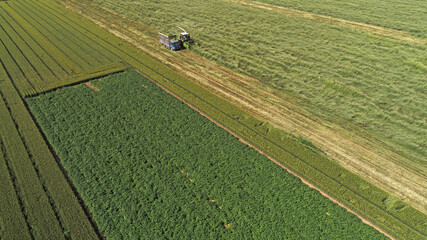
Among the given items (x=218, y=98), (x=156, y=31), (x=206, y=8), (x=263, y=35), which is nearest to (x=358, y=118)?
(x=218, y=98)

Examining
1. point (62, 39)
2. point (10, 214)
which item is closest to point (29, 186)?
A: point (10, 214)

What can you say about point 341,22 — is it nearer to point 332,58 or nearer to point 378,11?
point 378,11

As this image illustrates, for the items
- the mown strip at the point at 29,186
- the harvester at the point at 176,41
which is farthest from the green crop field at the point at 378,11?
the mown strip at the point at 29,186

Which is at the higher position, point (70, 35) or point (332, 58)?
point (70, 35)

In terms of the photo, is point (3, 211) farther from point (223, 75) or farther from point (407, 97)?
point (407, 97)

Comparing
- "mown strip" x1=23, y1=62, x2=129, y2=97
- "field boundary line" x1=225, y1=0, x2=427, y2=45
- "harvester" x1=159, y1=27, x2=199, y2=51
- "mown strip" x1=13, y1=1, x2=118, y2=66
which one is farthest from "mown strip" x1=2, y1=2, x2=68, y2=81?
"field boundary line" x1=225, y1=0, x2=427, y2=45

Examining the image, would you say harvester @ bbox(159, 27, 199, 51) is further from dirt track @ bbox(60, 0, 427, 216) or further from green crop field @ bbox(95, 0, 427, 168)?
green crop field @ bbox(95, 0, 427, 168)

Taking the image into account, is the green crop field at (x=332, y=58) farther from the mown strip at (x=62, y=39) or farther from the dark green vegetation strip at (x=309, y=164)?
the mown strip at (x=62, y=39)
